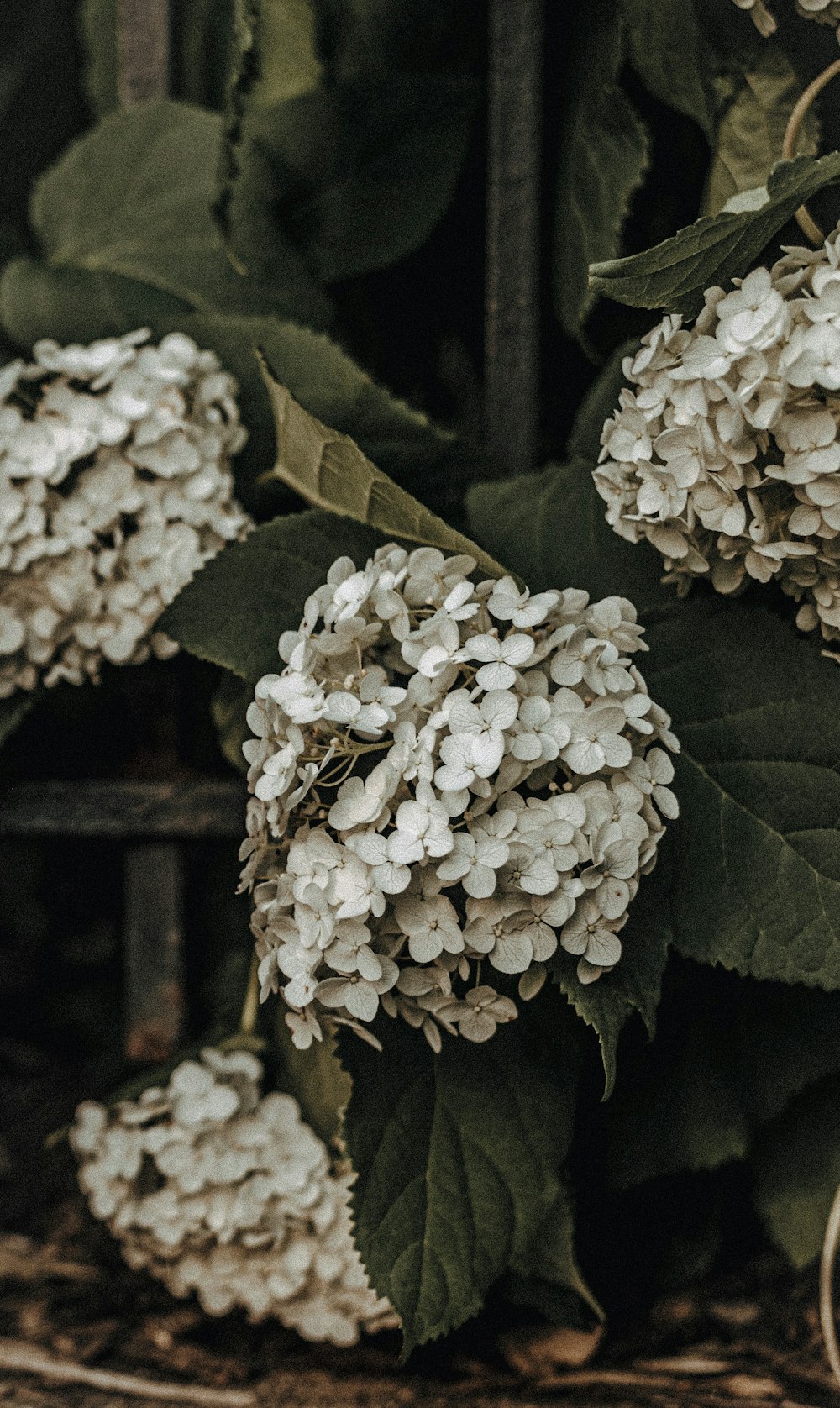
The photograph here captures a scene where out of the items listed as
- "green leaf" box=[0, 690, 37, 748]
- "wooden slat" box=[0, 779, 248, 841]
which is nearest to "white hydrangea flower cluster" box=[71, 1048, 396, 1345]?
"wooden slat" box=[0, 779, 248, 841]

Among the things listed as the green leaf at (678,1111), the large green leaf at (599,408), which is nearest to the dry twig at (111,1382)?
the green leaf at (678,1111)

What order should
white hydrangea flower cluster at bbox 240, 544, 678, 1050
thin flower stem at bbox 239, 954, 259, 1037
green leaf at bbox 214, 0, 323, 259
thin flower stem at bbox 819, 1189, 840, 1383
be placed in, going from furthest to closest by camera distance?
green leaf at bbox 214, 0, 323, 259, thin flower stem at bbox 239, 954, 259, 1037, thin flower stem at bbox 819, 1189, 840, 1383, white hydrangea flower cluster at bbox 240, 544, 678, 1050

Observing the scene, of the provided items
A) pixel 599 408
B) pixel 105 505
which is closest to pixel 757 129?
pixel 599 408

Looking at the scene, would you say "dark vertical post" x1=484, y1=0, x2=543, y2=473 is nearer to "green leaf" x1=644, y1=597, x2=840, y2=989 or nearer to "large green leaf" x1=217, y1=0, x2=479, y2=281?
"large green leaf" x1=217, y1=0, x2=479, y2=281

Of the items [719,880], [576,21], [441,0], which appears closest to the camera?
[719,880]

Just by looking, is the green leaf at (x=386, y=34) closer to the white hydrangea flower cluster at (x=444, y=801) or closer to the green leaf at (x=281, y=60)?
the green leaf at (x=281, y=60)

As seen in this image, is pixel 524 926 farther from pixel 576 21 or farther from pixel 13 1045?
pixel 13 1045

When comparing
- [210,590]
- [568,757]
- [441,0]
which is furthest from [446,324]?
[568,757]
